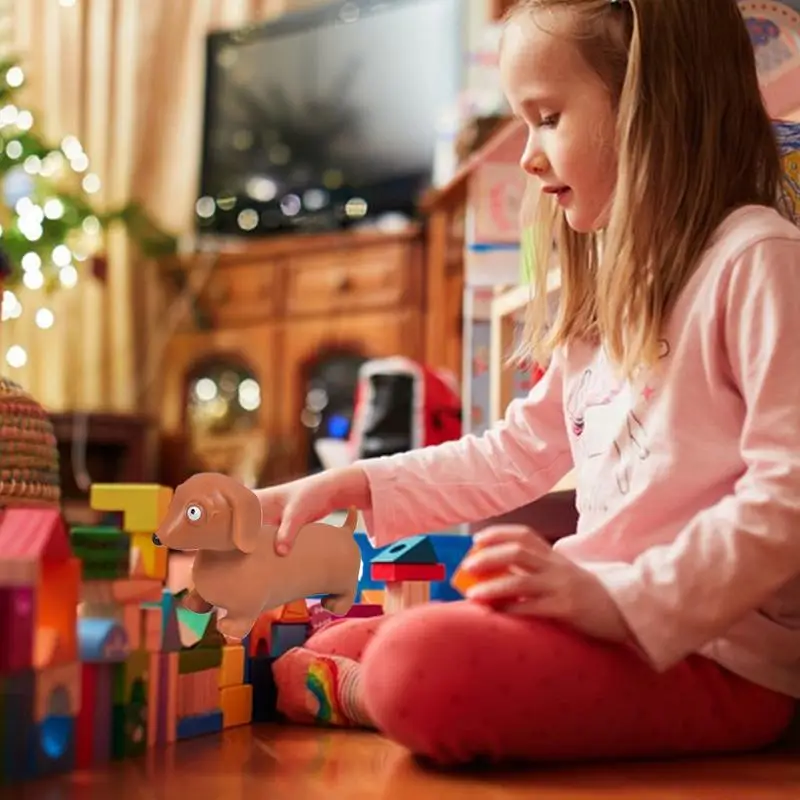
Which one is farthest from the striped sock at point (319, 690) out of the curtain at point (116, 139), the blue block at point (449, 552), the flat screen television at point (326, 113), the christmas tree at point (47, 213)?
the curtain at point (116, 139)

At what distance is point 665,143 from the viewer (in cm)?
88

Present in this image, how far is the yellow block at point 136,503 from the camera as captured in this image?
851 mm

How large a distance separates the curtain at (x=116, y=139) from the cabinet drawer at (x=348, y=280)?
0.49 meters

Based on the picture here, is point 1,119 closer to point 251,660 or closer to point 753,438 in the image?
point 251,660

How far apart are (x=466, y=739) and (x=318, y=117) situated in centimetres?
270

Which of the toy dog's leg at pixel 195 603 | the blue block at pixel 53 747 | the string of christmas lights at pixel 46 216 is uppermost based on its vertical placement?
the string of christmas lights at pixel 46 216

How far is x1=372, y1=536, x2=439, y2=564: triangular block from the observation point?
105 centimetres

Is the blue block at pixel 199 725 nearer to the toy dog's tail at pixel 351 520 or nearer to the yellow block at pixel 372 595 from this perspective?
the toy dog's tail at pixel 351 520

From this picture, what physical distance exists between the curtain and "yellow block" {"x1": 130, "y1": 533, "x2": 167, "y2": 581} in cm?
251

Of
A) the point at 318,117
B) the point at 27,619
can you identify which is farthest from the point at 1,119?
the point at 27,619

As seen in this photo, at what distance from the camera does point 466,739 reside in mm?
735

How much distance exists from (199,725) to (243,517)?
0.53 ft

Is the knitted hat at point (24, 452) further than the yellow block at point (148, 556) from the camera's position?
Yes

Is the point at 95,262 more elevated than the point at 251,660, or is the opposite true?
the point at 95,262
